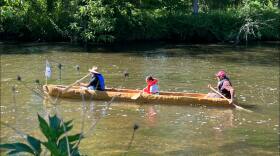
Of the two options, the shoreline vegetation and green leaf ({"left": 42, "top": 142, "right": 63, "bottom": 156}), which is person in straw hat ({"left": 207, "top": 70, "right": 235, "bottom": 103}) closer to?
green leaf ({"left": 42, "top": 142, "right": 63, "bottom": 156})

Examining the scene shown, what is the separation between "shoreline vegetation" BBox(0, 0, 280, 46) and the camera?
31.7 m

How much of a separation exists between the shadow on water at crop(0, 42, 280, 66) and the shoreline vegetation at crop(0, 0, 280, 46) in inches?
47.7

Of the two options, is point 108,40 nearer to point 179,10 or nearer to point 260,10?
point 179,10

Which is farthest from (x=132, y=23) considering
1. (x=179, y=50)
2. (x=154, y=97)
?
(x=154, y=97)

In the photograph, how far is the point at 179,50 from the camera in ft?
99.6

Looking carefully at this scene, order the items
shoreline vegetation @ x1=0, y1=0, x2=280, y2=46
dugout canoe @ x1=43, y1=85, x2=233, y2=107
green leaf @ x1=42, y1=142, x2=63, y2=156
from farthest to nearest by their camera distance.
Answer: shoreline vegetation @ x1=0, y1=0, x2=280, y2=46
dugout canoe @ x1=43, y1=85, x2=233, y2=107
green leaf @ x1=42, y1=142, x2=63, y2=156

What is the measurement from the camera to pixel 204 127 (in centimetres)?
1305

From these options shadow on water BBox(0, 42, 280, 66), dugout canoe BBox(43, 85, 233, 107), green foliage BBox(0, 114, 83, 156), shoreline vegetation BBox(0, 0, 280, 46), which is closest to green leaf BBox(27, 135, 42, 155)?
green foliage BBox(0, 114, 83, 156)

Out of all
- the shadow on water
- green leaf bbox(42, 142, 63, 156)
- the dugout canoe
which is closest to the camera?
green leaf bbox(42, 142, 63, 156)

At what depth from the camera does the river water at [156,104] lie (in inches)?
444

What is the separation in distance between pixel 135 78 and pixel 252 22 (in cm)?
1698

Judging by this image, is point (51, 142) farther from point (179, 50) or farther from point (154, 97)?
point (179, 50)

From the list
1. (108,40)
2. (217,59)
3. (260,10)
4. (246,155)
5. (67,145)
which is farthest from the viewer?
(260,10)

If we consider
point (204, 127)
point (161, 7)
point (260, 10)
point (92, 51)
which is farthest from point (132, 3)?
point (204, 127)
